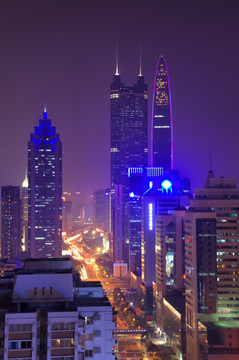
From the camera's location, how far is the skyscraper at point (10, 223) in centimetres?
5781

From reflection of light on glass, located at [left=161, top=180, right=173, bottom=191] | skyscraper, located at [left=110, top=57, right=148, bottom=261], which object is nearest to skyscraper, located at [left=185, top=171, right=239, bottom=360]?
reflection of light on glass, located at [left=161, top=180, right=173, bottom=191]

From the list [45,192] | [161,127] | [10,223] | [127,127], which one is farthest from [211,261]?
[127,127]

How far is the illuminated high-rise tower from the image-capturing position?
2645 inches

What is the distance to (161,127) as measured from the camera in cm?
6756

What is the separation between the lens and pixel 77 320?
8438 millimetres

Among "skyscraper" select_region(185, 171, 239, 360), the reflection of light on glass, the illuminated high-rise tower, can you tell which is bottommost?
"skyscraper" select_region(185, 171, 239, 360)

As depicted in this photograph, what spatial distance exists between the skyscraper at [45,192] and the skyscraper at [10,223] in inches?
204

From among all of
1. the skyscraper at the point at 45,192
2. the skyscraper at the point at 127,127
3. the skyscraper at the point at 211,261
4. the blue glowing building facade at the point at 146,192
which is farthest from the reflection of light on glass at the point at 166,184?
the skyscraper at the point at 127,127

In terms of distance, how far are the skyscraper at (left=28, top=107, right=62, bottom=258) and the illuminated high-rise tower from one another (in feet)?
54.9

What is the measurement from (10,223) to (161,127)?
23.5 meters

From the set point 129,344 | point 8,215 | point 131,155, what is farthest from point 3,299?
point 131,155

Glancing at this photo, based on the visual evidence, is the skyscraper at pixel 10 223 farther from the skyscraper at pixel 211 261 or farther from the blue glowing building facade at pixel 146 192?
the skyscraper at pixel 211 261

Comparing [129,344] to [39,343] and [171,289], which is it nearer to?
[171,289]

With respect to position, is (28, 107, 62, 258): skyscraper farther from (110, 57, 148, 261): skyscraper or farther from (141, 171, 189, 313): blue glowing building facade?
(110, 57, 148, 261): skyscraper
